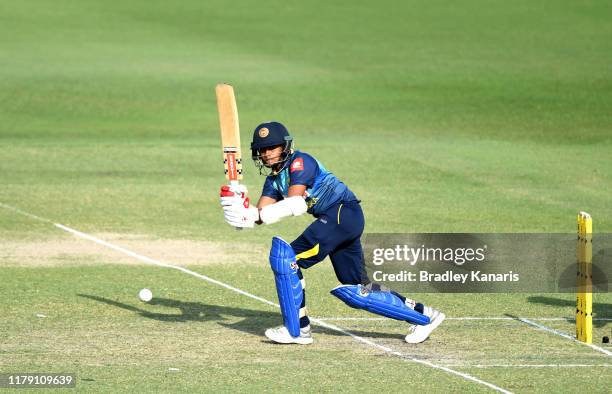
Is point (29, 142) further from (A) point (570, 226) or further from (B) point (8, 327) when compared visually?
(B) point (8, 327)

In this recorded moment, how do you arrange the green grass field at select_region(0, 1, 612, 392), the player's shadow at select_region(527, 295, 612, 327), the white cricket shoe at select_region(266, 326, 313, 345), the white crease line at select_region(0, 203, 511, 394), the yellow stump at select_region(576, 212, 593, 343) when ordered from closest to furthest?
the white crease line at select_region(0, 203, 511, 394) < the green grass field at select_region(0, 1, 612, 392) < the yellow stump at select_region(576, 212, 593, 343) < the white cricket shoe at select_region(266, 326, 313, 345) < the player's shadow at select_region(527, 295, 612, 327)

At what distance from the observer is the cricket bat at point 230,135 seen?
34.8 ft

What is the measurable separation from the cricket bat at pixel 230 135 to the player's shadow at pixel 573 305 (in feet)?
12.3

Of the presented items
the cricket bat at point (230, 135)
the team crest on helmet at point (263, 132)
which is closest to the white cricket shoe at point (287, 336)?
the cricket bat at point (230, 135)

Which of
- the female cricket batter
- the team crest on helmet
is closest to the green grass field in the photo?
the female cricket batter

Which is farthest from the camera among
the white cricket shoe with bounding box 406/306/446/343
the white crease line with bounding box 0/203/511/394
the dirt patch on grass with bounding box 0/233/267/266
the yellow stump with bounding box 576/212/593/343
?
the dirt patch on grass with bounding box 0/233/267/266

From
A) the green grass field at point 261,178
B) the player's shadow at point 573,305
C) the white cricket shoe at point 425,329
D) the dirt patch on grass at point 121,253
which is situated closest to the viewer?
the green grass field at point 261,178

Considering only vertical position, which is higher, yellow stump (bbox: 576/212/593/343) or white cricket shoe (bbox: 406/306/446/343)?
yellow stump (bbox: 576/212/593/343)

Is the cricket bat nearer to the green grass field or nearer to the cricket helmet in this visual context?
the cricket helmet

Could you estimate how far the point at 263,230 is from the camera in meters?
17.5

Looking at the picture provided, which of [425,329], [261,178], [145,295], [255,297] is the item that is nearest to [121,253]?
[255,297]

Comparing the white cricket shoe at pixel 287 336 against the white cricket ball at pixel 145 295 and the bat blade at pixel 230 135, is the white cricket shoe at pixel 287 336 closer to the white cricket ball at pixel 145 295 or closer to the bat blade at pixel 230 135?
the bat blade at pixel 230 135

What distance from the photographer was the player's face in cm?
1076

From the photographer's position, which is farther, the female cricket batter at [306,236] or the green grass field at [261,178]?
the female cricket batter at [306,236]
